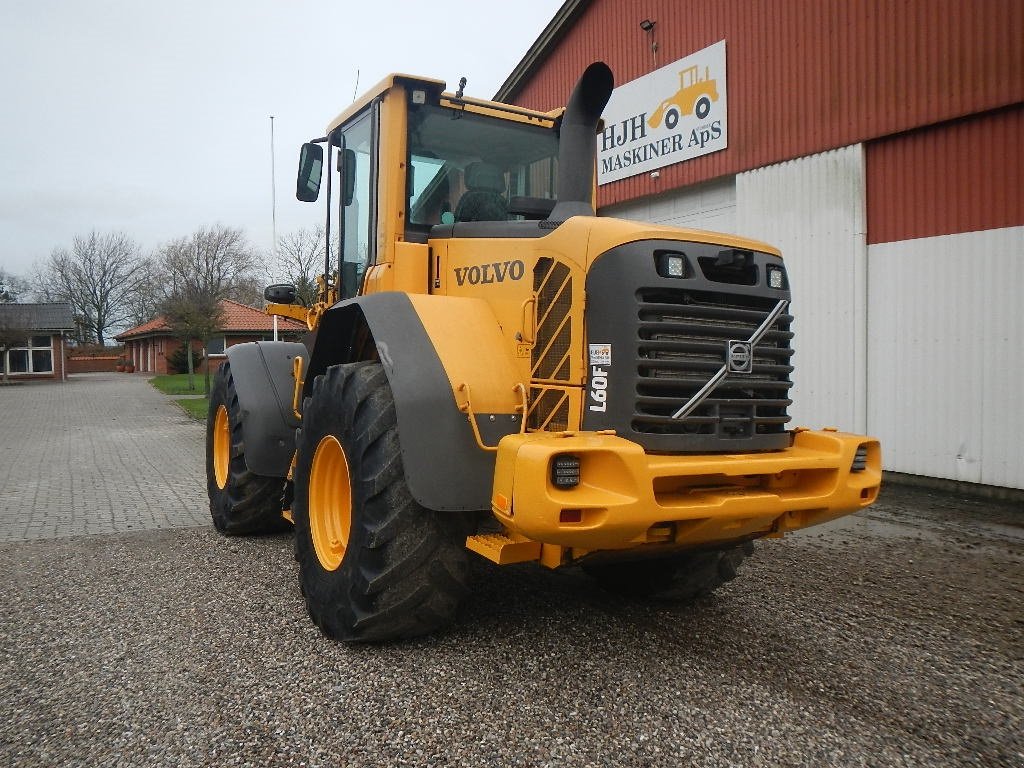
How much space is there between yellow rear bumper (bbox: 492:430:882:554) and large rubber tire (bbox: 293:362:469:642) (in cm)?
38

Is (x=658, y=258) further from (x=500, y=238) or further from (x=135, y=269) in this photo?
(x=135, y=269)

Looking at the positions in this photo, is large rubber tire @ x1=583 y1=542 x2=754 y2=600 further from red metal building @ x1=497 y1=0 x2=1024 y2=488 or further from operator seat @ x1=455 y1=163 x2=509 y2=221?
red metal building @ x1=497 y1=0 x2=1024 y2=488

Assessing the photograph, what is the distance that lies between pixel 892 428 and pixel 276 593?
6873 mm

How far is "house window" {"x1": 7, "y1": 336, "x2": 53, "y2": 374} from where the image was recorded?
42.3 m

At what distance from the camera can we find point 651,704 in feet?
10.3

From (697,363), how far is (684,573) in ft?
4.98

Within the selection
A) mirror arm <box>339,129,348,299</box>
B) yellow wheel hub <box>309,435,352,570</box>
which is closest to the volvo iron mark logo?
yellow wheel hub <box>309,435,352,570</box>

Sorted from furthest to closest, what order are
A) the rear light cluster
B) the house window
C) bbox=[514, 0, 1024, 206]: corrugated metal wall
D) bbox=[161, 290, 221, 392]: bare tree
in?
the house window → bbox=[161, 290, 221, 392]: bare tree → bbox=[514, 0, 1024, 206]: corrugated metal wall → the rear light cluster

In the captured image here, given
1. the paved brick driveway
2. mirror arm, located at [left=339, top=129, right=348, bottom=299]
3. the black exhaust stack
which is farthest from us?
the paved brick driveway

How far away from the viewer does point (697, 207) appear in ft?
36.1

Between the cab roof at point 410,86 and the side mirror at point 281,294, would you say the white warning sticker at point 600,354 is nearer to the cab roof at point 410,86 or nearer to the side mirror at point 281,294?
the cab roof at point 410,86

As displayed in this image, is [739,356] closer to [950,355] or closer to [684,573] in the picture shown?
[684,573]

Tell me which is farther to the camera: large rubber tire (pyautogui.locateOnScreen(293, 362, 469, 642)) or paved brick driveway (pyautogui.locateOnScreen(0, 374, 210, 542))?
paved brick driveway (pyautogui.locateOnScreen(0, 374, 210, 542))

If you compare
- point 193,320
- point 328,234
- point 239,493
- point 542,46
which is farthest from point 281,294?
point 193,320
